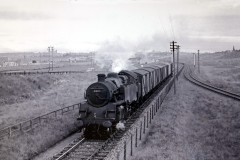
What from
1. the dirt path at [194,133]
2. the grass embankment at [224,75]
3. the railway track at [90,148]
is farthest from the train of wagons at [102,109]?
the grass embankment at [224,75]

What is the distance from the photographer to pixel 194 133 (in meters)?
18.2

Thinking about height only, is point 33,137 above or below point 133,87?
below

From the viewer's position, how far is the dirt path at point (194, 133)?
14492mm

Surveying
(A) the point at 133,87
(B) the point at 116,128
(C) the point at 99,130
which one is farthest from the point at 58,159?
(A) the point at 133,87

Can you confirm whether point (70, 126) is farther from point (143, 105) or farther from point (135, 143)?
point (143, 105)

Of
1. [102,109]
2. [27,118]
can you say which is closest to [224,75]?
[27,118]

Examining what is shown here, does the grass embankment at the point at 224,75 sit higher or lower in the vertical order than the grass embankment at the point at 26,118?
higher

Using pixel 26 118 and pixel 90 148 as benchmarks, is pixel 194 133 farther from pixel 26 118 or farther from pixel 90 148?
pixel 26 118

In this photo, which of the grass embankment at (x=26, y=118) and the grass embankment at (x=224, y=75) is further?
the grass embankment at (x=224, y=75)

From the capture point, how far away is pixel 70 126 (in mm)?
20016

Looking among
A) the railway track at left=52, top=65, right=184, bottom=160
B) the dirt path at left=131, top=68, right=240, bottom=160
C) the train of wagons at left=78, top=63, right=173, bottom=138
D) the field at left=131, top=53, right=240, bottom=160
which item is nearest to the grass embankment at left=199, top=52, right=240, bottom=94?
the dirt path at left=131, top=68, right=240, bottom=160

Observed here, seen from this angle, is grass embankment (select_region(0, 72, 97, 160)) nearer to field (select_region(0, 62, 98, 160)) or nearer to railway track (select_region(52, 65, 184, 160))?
field (select_region(0, 62, 98, 160))

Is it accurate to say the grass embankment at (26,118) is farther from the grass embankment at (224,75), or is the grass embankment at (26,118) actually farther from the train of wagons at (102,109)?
the grass embankment at (224,75)

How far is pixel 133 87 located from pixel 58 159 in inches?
362
